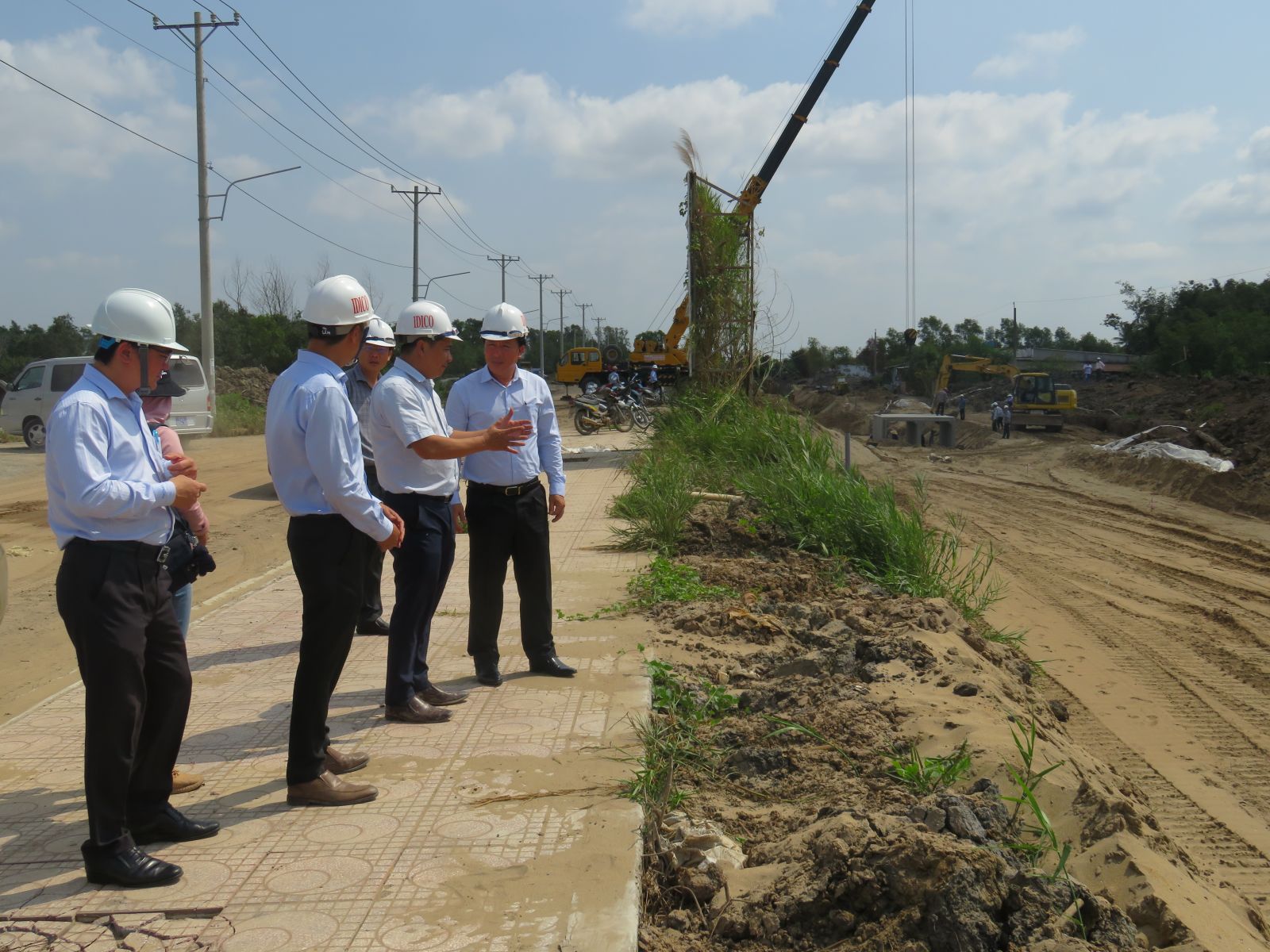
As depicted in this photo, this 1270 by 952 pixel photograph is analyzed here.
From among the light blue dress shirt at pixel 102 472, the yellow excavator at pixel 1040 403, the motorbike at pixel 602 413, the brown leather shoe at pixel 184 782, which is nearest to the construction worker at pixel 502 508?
the brown leather shoe at pixel 184 782

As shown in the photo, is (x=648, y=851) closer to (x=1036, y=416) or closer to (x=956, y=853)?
(x=956, y=853)

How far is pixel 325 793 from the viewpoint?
401 centimetres

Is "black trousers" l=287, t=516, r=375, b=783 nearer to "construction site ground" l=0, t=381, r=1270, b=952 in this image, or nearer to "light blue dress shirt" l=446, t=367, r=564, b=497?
"construction site ground" l=0, t=381, r=1270, b=952

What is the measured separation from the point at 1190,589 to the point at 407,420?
9.51m

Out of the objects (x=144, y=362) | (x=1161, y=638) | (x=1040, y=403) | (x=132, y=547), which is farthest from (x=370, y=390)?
(x=1040, y=403)

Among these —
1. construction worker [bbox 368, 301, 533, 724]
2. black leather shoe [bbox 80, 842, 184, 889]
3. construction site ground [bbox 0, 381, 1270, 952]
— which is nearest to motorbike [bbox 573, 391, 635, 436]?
construction site ground [bbox 0, 381, 1270, 952]

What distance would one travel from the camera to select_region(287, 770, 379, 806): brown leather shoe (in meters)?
4.01

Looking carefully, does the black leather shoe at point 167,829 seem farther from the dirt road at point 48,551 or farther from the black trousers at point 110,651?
the dirt road at point 48,551

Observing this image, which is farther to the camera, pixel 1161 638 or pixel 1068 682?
pixel 1161 638

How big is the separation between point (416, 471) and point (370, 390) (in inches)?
68.5

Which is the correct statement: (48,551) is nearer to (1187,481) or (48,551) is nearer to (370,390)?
(370,390)

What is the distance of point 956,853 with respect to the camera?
128 inches

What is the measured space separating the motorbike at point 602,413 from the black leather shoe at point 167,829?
22.8 metres

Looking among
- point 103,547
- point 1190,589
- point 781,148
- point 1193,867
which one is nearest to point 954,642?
point 1193,867
